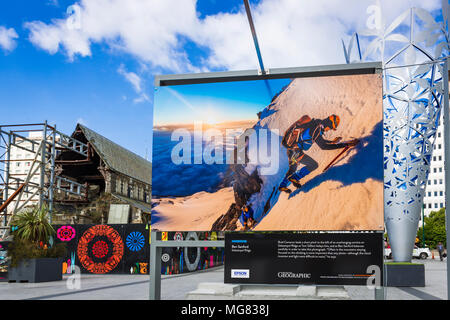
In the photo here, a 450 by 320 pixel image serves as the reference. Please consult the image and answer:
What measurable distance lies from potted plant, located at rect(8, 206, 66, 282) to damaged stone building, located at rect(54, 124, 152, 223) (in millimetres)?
15013

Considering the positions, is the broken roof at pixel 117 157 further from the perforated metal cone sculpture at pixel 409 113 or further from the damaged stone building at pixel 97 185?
the perforated metal cone sculpture at pixel 409 113

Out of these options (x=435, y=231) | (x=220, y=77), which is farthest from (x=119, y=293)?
(x=435, y=231)

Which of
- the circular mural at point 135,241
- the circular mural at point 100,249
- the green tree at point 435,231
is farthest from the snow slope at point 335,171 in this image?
the green tree at point 435,231

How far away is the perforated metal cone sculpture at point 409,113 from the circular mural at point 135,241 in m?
11.6

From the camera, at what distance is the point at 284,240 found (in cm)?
649

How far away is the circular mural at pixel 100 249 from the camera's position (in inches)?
923

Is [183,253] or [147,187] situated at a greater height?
[147,187]

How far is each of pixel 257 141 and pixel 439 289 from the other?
1206 cm

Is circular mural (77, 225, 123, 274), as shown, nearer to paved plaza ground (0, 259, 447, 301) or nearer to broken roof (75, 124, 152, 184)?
paved plaza ground (0, 259, 447, 301)

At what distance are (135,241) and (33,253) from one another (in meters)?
6.27

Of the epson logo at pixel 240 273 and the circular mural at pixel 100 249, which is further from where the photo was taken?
the circular mural at pixel 100 249

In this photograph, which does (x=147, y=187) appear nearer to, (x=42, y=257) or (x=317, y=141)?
(x=42, y=257)

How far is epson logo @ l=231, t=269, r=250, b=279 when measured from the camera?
6.57m
